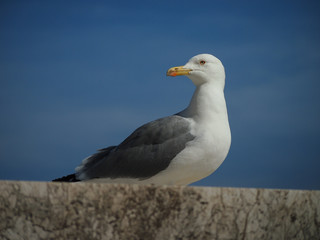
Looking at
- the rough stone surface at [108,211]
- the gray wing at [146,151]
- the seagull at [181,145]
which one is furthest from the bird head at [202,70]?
the rough stone surface at [108,211]

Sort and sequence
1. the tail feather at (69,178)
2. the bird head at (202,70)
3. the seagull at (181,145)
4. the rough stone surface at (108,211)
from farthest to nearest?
the tail feather at (69,178)
the bird head at (202,70)
the seagull at (181,145)
the rough stone surface at (108,211)

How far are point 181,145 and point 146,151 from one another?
0.49 meters

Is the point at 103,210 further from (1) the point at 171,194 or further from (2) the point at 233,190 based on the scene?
(2) the point at 233,190

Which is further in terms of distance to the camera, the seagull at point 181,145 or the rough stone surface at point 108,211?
the seagull at point 181,145

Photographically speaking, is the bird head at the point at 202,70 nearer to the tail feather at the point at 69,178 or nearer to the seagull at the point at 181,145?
the seagull at the point at 181,145

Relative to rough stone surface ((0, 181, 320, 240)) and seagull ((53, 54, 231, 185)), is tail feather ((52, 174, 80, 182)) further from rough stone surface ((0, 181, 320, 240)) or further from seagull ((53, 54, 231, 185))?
rough stone surface ((0, 181, 320, 240))

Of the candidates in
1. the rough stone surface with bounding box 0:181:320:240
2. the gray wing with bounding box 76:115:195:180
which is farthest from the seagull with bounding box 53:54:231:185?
the rough stone surface with bounding box 0:181:320:240

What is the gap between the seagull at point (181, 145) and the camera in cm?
502

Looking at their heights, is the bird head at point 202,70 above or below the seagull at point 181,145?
above

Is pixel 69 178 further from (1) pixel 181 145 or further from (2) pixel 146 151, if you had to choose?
(1) pixel 181 145

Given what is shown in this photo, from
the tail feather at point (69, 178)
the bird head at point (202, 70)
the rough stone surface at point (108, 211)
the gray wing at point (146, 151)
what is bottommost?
the rough stone surface at point (108, 211)

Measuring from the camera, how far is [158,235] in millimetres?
3307

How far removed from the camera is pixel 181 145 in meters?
5.05

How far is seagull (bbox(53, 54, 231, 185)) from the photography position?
197 inches
